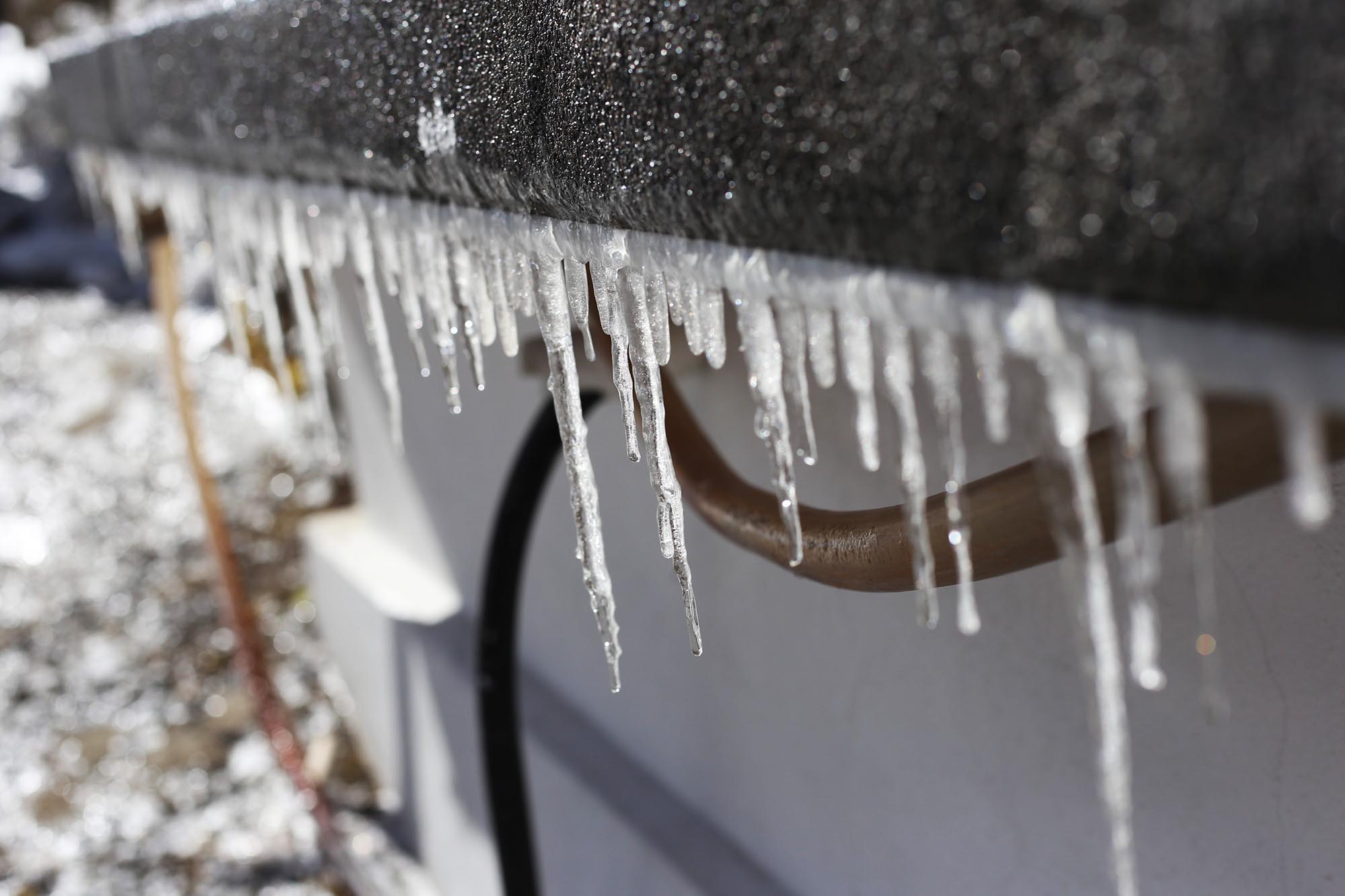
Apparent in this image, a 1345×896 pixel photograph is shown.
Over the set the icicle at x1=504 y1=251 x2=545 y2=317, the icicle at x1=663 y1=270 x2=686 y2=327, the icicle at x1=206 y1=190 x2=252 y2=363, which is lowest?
the icicle at x1=663 y1=270 x2=686 y2=327

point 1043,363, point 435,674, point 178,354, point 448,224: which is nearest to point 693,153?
point 1043,363

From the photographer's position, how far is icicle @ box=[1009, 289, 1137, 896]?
1.09 feet

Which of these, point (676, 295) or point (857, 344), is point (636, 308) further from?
point (857, 344)

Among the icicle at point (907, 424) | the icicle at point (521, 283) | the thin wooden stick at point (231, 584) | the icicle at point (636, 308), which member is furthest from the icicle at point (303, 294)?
the thin wooden stick at point (231, 584)

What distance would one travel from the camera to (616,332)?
2.05 feet

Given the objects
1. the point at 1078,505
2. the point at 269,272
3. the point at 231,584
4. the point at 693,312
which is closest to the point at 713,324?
the point at 693,312

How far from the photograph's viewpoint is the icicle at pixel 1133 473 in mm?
317

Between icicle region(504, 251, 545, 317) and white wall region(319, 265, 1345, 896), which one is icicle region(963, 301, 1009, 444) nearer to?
white wall region(319, 265, 1345, 896)

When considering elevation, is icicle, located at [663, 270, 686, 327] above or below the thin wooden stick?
above

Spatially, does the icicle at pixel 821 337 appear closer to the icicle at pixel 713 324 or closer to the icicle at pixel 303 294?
the icicle at pixel 713 324

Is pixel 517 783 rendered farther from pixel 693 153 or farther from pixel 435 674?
pixel 693 153

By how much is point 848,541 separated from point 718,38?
1.30ft

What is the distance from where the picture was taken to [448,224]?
0.71m


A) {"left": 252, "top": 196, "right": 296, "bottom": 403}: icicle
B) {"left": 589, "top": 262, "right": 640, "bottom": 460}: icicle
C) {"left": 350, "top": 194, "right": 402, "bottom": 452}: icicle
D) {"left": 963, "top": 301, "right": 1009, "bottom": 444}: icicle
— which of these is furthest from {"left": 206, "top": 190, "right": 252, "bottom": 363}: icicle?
{"left": 963, "top": 301, "right": 1009, "bottom": 444}: icicle
